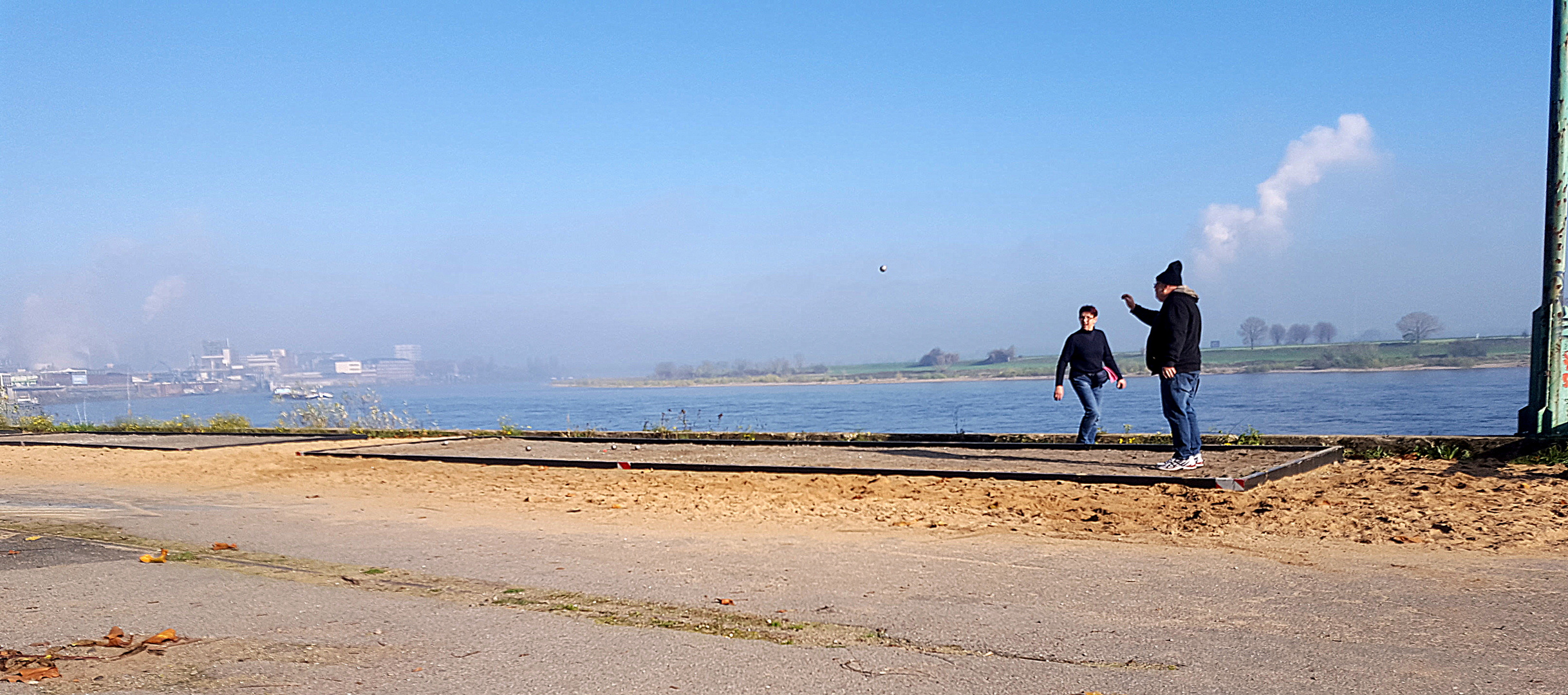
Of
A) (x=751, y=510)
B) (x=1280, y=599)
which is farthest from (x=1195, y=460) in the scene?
(x=1280, y=599)

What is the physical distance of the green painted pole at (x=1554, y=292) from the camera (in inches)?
420

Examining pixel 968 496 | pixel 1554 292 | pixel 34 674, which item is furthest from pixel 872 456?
pixel 34 674

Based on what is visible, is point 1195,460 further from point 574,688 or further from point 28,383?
point 28,383

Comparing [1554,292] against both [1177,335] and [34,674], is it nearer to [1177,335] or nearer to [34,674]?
[1177,335]

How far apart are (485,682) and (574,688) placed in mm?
362

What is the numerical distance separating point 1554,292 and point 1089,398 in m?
4.62

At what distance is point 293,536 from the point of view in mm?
8188

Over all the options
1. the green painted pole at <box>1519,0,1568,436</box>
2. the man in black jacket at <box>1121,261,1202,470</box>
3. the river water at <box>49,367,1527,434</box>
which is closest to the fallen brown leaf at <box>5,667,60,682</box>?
the man in black jacket at <box>1121,261,1202,470</box>

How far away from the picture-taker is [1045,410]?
4228 centimetres

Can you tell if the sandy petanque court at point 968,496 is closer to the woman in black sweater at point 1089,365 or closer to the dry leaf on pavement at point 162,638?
the woman in black sweater at point 1089,365

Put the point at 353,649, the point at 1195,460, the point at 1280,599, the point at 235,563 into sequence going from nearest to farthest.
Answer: the point at 353,649 → the point at 1280,599 → the point at 235,563 → the point at 1195,460

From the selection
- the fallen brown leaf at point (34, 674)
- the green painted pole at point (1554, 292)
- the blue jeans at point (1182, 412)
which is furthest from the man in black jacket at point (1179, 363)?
the fallen brown leaf at point (34, 674)

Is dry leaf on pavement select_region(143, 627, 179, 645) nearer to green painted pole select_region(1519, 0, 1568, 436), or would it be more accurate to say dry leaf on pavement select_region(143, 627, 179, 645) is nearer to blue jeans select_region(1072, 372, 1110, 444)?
blue jeans select_region(1072, 372, 1110, 444)

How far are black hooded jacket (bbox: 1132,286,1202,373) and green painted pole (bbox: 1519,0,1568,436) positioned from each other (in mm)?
3341
